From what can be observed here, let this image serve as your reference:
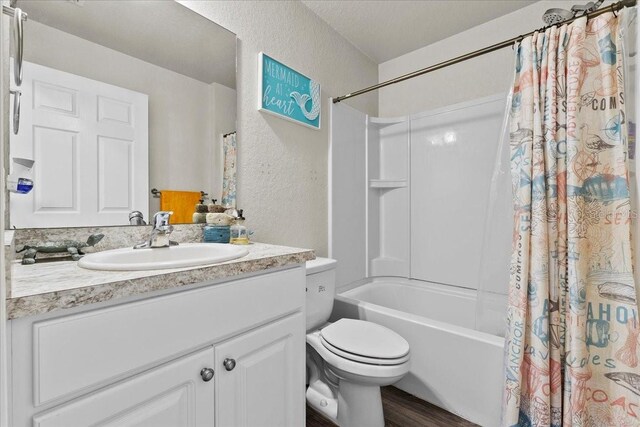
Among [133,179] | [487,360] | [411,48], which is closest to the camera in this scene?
[133,179]

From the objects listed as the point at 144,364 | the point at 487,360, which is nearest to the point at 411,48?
the point at 487,360

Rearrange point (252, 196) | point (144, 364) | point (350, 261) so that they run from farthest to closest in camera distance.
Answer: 1. point (350, 261)
2. point (252, 196)
3. point (144, 364)

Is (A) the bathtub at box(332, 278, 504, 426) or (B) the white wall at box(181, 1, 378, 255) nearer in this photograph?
(A) the bathtub at box(332, 278, 504, 426)

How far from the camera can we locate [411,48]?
2.53 m

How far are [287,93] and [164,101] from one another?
727mm

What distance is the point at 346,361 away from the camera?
1.33 m

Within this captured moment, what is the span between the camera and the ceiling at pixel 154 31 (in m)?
1.10

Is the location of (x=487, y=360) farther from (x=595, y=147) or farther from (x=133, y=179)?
(x=133, y=179)

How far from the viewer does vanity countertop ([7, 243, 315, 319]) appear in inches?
23.6

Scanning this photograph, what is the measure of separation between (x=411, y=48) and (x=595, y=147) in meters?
1.77

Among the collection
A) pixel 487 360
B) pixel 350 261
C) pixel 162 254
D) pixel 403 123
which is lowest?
pixel 487 360

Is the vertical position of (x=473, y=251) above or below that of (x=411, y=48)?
below

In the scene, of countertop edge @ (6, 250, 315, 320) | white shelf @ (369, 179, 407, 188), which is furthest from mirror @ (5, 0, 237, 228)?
white shelf @ (369, 179, 407, 188)

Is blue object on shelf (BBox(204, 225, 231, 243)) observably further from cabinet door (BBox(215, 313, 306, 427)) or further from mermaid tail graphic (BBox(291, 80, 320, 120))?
mermaid tail graphic (BBox(291, 80, 320, 120))
